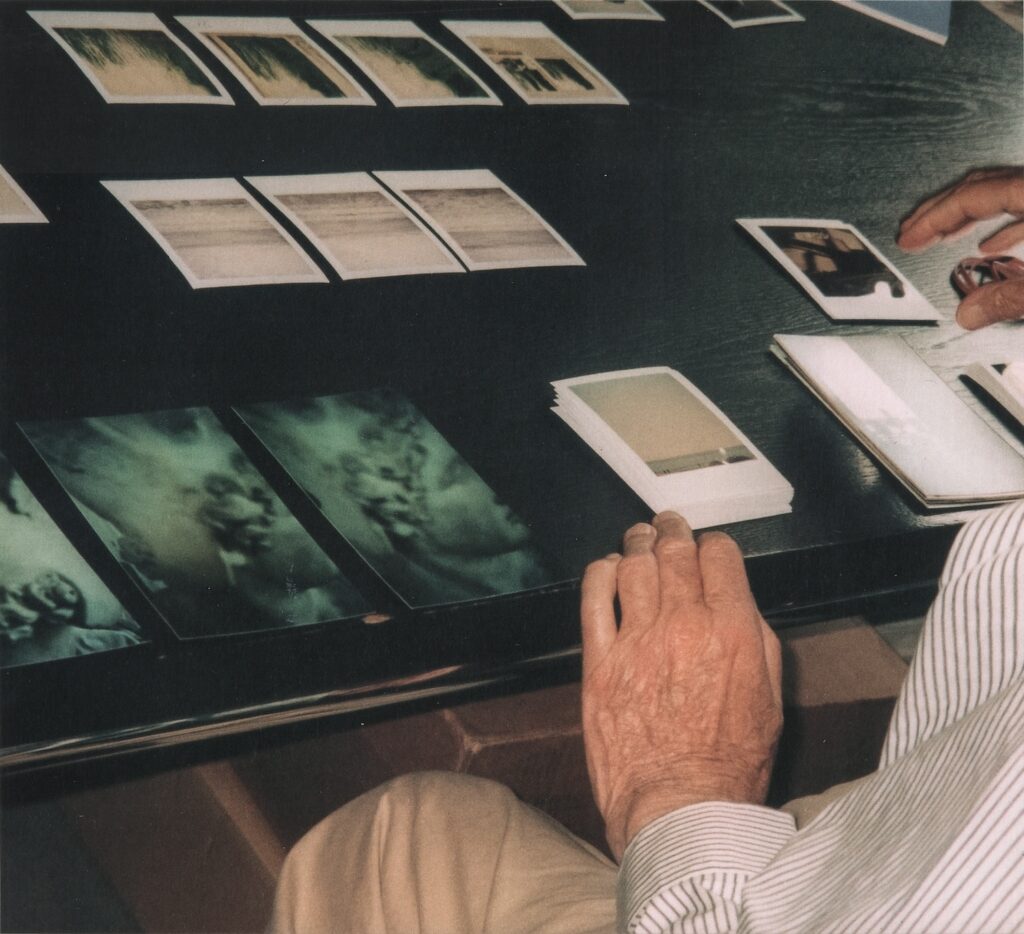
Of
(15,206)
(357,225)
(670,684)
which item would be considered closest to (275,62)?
(357,225)

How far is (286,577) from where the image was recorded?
40.0 inches

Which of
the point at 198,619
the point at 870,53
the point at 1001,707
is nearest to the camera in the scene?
the point at 1001,707

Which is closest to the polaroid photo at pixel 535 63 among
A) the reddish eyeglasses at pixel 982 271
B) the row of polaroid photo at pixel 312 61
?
the row of polaroid photo at pixel 312 61

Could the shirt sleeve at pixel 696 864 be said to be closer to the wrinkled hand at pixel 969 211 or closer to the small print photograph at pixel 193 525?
the small print photograph at pixel 193 525

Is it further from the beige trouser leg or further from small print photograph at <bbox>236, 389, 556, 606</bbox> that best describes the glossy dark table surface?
the beige trouser leg

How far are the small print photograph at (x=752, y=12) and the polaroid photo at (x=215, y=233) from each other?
3.56ft

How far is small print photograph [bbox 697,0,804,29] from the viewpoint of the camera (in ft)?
7.13

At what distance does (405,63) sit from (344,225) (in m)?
0.43

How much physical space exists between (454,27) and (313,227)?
604 mm

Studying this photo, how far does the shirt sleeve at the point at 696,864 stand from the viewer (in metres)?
0.92

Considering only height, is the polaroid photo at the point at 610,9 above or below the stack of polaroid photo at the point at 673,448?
above

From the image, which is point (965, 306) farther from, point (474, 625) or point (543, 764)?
point (474, 625)

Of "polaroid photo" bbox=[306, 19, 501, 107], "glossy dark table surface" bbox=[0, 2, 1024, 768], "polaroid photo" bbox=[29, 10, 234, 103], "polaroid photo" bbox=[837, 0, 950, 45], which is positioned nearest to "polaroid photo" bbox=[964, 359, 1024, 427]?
"glossy dark table surface" bbox=[0, 2, 1024, 768]

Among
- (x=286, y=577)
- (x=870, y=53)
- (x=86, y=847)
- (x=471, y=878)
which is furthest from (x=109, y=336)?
(x=870, y=53)
